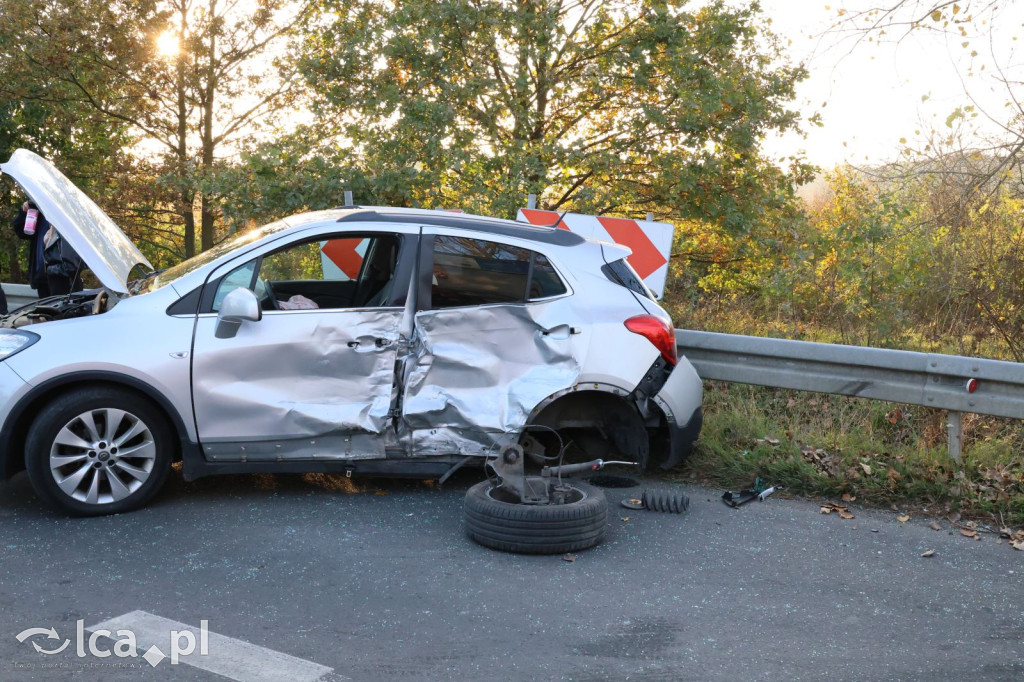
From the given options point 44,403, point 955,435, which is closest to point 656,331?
point 955,435

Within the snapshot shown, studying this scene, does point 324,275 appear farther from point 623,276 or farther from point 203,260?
point 623,276

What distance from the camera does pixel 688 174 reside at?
12375 millimetres

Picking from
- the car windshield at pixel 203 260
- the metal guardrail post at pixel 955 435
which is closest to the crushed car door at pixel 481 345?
the car windshield at pixel 203 260

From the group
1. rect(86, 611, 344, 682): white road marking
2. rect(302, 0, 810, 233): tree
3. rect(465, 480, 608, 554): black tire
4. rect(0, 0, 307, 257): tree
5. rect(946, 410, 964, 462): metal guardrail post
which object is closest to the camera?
rect(86, 611, 344, 682): white road marking

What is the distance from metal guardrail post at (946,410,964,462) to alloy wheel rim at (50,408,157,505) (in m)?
5.01

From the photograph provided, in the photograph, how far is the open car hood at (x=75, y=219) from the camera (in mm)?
5691

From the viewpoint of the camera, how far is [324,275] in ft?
23.9

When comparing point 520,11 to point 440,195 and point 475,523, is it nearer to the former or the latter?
point 440,195

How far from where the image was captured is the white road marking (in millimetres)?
3494

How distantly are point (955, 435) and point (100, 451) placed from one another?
5320 mm

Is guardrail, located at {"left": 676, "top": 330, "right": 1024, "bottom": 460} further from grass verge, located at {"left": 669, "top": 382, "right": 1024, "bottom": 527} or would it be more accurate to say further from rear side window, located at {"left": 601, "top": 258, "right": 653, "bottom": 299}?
rear side window, located at {"left": 601, "top": 258, "right": 653, "bottom": 299}

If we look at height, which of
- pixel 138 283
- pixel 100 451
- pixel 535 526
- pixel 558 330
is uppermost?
pixel 138 283

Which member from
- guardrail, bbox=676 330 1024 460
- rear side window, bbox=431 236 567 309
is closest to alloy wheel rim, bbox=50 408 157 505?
rear side window, bbox=431 236 567 309

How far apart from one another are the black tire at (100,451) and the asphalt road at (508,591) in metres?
0.15
